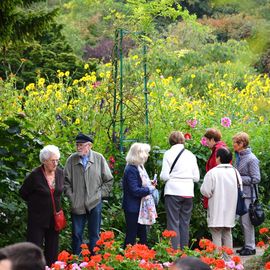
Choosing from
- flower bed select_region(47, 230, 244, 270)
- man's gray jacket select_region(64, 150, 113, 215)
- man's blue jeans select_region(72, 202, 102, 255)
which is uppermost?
man's gray jacket select_region(64, 150, 113, 215)

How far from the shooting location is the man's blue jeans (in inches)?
378

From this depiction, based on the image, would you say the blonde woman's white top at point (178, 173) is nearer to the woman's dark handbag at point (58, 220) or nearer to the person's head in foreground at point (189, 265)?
the woman's dark handbag at point (58, 220)

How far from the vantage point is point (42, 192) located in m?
8.78

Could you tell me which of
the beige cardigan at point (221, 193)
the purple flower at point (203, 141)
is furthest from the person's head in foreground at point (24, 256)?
the purple flower at point (203, 141)

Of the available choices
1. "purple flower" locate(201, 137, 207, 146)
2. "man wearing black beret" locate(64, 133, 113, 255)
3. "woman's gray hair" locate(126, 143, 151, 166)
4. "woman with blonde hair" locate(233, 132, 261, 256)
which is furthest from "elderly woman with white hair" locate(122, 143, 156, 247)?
"purple flower" locate(201, 137, 207, 146)

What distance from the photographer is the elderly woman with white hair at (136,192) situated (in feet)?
31.4

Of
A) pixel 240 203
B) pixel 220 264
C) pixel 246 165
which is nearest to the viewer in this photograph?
pixel 220 264

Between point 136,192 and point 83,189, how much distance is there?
1.90 feet

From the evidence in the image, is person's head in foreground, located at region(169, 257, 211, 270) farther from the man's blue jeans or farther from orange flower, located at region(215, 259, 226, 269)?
the man's blue jeans

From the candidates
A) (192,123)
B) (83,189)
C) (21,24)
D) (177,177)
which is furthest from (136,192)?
(192,123)

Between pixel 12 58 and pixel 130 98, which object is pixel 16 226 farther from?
pixel 12 58

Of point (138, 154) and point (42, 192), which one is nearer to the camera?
point (42, 192)

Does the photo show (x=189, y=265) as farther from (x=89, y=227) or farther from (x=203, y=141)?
(x=203, y=141)

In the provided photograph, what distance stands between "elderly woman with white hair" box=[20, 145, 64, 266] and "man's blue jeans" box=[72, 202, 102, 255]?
0.67 metres
